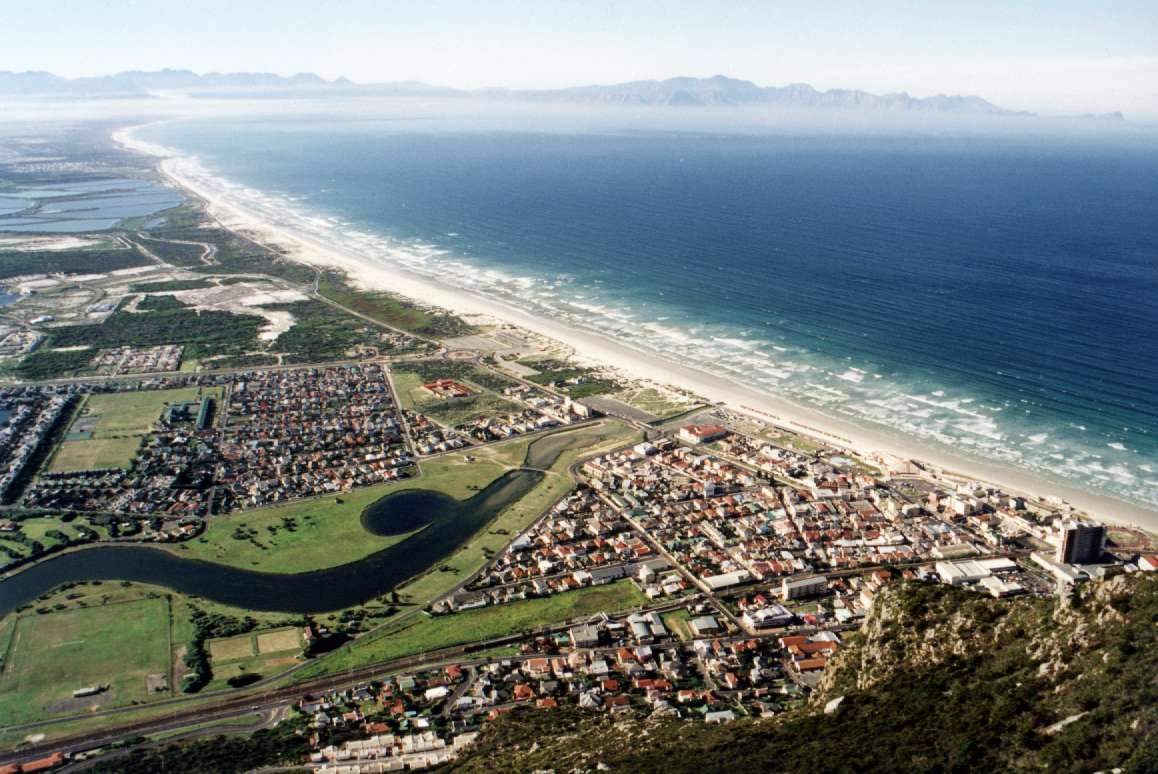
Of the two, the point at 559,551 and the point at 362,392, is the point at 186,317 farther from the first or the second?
the point at 559,551

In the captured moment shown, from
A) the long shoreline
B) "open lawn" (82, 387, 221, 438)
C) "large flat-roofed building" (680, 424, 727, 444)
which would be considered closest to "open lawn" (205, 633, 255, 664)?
"open lawn" (82, 387, 221, 438)

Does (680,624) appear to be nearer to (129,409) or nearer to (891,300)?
(129,409)

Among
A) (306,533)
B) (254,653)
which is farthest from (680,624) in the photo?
(306,533)

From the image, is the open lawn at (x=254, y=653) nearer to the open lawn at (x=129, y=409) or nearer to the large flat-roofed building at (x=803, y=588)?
the large flat-roofed building at (x=803, y=588)

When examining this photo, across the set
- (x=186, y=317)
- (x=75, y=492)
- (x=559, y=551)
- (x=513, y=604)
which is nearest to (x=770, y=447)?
(x=559, y=551)

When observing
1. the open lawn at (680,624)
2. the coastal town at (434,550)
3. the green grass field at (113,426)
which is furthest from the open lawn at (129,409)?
the open lawn at (680,624)

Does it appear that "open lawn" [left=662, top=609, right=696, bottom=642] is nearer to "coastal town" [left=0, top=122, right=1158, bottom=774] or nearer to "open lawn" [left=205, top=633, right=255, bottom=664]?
"coastal town" [left=0, top=122, right=1158, bottom=774]
